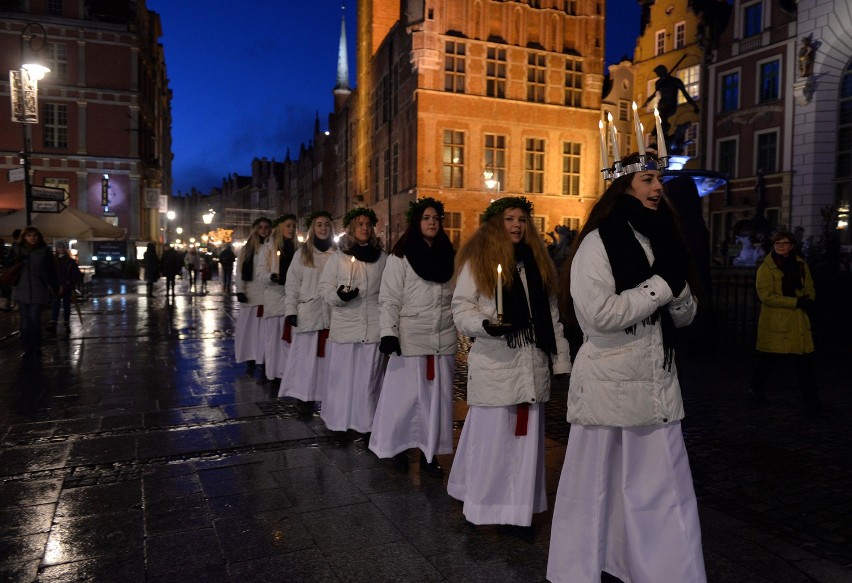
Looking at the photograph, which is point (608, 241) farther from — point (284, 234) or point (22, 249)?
point (22, 249)

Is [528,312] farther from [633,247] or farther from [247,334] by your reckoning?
[247,334]

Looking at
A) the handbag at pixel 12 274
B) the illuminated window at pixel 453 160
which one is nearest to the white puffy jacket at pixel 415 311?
the handbag at pixel 12 274

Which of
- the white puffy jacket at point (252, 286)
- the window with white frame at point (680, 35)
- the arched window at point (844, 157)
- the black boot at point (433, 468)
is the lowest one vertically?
the black boot at point (433, 468)

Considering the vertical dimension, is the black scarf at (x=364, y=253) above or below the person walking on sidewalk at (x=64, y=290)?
above

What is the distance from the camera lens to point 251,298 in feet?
30.2

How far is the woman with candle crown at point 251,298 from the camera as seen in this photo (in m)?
9.14

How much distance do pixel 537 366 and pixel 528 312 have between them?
12.4 inches

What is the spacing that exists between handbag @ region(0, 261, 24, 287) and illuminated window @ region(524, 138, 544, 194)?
28.1 m

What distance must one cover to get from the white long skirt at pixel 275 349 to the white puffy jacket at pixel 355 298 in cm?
261

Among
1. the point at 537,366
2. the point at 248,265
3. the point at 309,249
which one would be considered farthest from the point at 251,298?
the point at 537,366

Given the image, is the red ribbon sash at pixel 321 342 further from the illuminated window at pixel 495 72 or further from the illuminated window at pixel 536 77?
the illuminated window at pixel 536 77

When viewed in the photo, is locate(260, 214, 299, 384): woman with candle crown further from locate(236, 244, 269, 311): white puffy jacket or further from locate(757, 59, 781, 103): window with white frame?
locate(757, 59, 781, 103): window with white frame

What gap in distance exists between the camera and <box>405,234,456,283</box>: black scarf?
4770mm

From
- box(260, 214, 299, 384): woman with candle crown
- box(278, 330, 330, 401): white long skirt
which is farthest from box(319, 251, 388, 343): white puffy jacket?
box(260, 214, 299, 384): woman with candle crown
